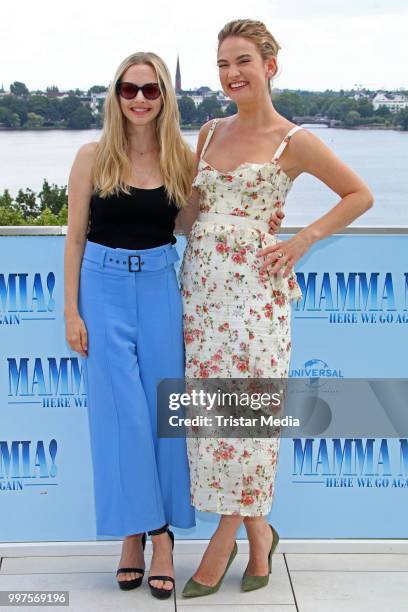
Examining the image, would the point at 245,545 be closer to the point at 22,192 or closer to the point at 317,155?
the point at 317,155

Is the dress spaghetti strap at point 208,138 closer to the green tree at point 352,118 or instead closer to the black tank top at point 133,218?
the black tank top at point 133,218

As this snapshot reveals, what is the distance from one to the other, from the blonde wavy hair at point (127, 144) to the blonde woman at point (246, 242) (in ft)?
0.26

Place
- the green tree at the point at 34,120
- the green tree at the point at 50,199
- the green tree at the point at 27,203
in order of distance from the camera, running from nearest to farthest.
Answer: the green tree at the point at 34,120 < the green tree at the point at 27,203 < the green tree at the point at 50,199

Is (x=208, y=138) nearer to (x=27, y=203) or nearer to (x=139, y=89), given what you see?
(x=139, y=89)

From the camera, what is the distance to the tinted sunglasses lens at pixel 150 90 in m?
2.61

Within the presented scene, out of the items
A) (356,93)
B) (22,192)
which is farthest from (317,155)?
(22,192)

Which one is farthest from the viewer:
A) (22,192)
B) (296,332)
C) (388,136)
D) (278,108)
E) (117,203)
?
(22,192)

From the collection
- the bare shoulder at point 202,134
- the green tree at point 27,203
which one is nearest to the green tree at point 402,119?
the bare shoulder at point 202,134

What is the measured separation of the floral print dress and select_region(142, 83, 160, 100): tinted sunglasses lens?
0.26 metres

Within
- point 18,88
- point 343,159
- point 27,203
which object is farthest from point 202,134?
point 27,203

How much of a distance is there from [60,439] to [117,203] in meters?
0.93

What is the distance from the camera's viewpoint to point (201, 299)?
8.98ft

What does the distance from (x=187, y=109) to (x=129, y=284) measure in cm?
69

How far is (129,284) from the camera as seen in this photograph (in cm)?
269
